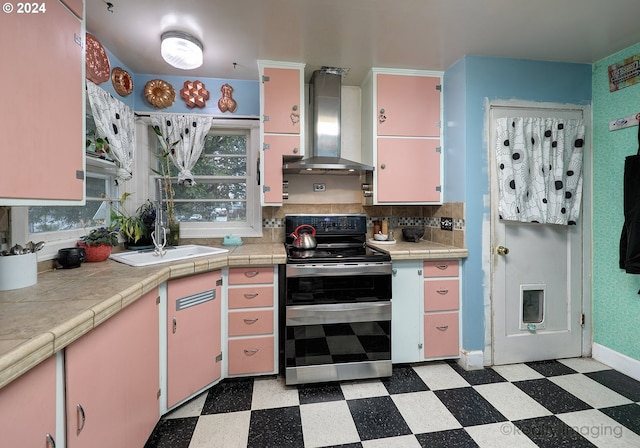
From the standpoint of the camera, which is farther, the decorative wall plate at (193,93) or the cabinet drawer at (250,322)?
the decorative wall plate at (193,93)

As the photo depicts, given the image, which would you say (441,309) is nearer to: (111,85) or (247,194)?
(247,194)

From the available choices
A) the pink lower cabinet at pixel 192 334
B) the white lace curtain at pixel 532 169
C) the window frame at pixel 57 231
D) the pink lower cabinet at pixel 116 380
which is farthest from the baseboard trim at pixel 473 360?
the window frame at pixel 57 231

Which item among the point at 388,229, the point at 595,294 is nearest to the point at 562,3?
the point at 388,229

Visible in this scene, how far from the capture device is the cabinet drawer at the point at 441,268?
219 cm

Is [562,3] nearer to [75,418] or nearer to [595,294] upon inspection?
[595,294]

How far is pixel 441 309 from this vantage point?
2.21m

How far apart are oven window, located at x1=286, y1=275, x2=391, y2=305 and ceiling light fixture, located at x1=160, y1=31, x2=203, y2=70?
5.40ft

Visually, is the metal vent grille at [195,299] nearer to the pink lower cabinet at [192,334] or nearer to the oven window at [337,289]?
the pink lower cabinet at [192,334]

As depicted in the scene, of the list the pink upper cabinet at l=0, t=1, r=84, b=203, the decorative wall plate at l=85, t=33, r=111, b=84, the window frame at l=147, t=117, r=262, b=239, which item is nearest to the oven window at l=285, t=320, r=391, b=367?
the window frame at l=147, t=117, r=262, b=239

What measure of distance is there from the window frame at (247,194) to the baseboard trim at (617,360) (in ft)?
9.89

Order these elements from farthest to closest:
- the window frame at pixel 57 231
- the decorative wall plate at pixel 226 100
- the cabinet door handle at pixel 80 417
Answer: the decorative wall plate at pixel 226 100 → the window frame at pixel 57 231 → the cabinet door handle at pixel 80 417

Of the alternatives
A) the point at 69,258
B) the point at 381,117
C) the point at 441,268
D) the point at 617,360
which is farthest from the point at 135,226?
the point at 617,360

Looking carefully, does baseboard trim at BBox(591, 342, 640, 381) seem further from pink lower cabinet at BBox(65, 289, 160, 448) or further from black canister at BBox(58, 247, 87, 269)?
black canister at BBox(58, 247, 87, 269)

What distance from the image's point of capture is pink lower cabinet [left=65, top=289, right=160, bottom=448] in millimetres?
926
